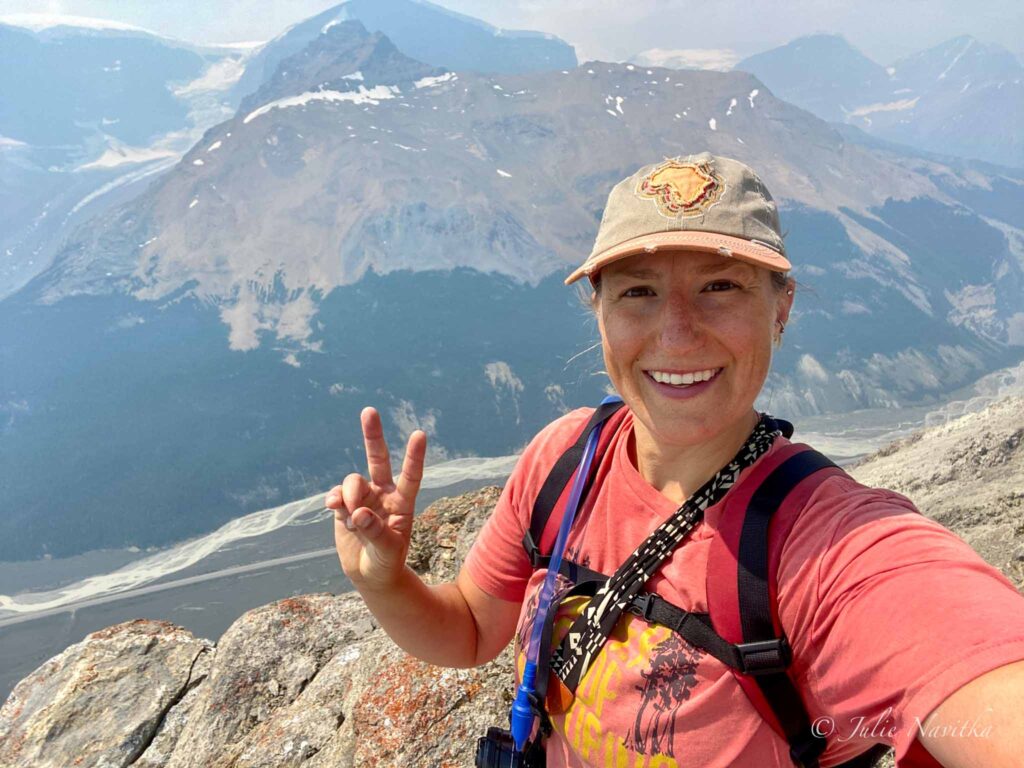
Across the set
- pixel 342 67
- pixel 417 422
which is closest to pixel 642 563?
pixel 417 422

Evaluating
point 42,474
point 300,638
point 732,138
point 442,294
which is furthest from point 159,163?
point 300,638

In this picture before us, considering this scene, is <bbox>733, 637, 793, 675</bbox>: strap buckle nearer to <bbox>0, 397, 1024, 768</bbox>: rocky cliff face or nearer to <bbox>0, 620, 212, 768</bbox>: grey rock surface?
<bbox>0, 397, 1024, 768</bbox>: rocky cliff face

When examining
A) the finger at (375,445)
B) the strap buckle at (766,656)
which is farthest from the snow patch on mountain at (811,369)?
the strap buckle at (766,656)

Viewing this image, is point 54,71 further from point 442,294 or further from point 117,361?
point 442,294

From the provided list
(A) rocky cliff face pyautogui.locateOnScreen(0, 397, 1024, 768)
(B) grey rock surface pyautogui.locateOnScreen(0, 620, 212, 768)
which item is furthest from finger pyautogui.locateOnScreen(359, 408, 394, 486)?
(B) grey rock surface pyautogui.locateOnScreen(0, 620, 212, 768)

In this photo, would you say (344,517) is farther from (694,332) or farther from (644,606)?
(694,332)
